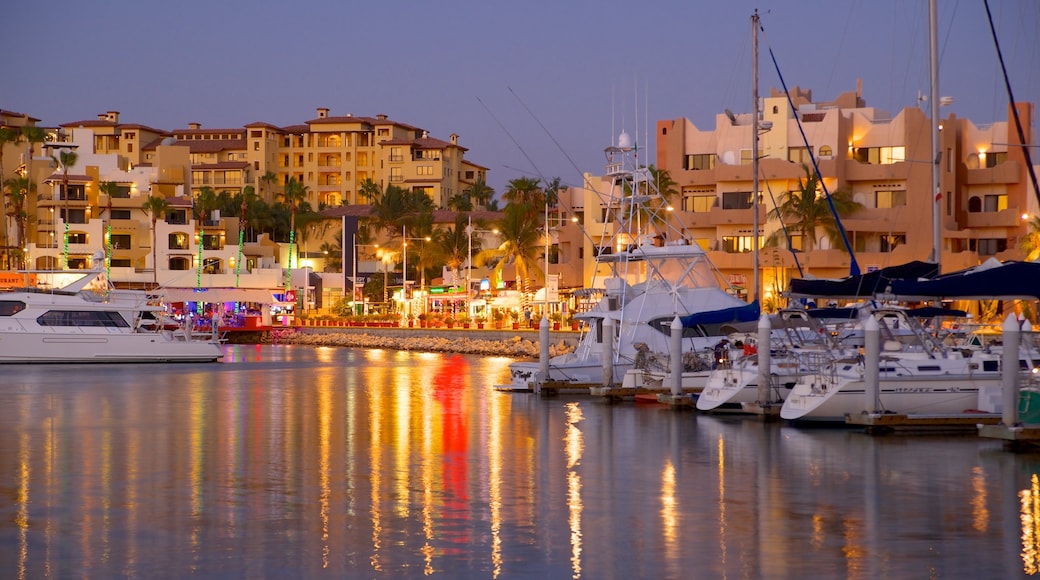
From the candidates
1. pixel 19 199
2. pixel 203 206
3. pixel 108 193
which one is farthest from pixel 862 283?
pixel 19 199

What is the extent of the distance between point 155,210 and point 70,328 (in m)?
52.6

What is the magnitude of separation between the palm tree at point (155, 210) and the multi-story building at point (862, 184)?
4902 centimetres

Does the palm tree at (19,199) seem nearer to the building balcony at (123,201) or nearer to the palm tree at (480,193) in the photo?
the building balcony at (123,201)

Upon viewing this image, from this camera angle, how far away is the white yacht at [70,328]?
197 ft

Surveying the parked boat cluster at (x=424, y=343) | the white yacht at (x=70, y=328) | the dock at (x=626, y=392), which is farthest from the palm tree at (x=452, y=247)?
the dock at (x=626, y=392)

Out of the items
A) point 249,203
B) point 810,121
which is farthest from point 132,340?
point 249,203

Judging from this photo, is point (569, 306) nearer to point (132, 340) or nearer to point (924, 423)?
point (132, 340)

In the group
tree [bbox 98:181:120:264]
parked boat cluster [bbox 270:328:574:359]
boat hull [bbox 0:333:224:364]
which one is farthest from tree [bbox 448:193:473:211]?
boat hull [bbox 0:333:224:364]

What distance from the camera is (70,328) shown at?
6025 cm

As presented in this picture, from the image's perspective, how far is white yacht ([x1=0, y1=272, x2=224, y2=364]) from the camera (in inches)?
2359

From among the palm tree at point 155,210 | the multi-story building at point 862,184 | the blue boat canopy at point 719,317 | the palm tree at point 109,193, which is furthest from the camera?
the palm tree at point 155,210

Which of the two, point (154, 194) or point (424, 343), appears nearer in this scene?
point (424, 343)

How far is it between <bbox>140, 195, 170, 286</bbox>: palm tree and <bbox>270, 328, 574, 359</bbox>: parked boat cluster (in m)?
21.3

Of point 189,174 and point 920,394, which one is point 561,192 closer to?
point 189,174
